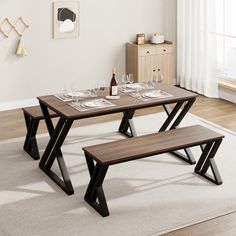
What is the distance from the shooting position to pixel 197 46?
7.87 m

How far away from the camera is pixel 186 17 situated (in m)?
7.96

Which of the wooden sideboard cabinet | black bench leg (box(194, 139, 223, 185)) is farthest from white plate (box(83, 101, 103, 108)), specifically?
the wooden sideboard cabinet

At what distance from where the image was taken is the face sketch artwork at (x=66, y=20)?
23.8ft

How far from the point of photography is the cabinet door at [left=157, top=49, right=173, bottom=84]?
7.88 metres

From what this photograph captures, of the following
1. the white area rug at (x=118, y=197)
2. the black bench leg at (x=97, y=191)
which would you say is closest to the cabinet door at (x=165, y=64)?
the white area rug at (x=118, y=197)

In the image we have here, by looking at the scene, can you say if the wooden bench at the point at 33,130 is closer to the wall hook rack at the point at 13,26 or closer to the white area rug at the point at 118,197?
the white area rug at the point at 118,197

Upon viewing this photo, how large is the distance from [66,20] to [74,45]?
360 mm

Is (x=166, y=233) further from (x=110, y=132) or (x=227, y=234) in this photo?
(x=110, y=132)

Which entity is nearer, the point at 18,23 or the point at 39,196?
the point at 39,196

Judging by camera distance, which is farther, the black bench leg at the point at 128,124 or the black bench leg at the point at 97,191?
the black bench leg at the point at 128,124

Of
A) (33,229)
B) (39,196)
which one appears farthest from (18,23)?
(33,229)

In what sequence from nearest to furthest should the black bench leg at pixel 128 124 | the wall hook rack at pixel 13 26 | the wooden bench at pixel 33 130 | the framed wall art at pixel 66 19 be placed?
the wooden bench at pixel 33 130 → the black bench leg at pixel 128 124 → the wall hook rack at pixel 13 26 → the framed wall art at pixel 66 19

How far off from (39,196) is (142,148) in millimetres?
975

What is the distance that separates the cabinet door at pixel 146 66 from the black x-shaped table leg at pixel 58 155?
269 cm
